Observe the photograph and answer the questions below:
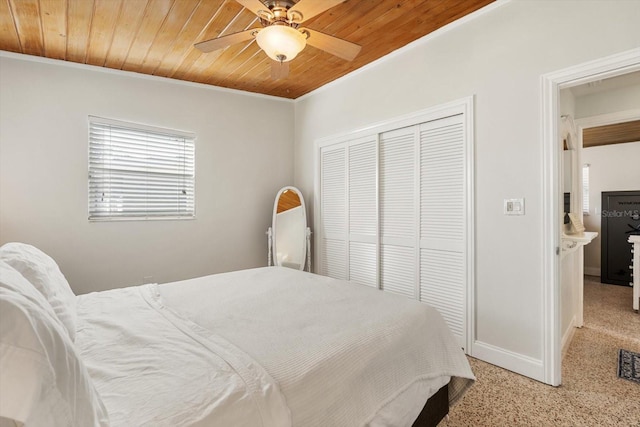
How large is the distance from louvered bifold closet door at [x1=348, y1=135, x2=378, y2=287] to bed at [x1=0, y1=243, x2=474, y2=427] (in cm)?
139

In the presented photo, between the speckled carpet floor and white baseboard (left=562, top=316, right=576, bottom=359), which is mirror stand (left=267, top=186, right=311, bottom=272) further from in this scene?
white baseboard (left=562, top=316, right=576, bottom=359)

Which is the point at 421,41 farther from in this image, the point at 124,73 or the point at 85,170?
the point at 85,170

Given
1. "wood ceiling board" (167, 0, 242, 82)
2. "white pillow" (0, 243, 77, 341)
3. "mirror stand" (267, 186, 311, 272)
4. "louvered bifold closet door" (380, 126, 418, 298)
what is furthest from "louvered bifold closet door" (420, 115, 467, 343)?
"white pillow" (0, 243, 77, 341)

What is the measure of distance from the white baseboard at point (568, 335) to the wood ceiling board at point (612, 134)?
285cm

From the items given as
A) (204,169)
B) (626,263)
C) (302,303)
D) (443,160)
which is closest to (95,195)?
(204,169)

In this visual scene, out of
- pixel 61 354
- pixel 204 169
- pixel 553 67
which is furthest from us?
pixel 204 169

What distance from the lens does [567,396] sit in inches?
80.0

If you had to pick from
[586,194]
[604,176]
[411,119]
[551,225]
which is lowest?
[551,225]

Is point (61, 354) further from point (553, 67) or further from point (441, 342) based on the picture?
point (553, 67)

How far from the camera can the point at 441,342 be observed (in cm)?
162

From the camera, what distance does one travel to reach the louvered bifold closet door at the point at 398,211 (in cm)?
302

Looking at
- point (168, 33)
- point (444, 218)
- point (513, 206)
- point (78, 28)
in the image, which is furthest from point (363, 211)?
point (78, 28)

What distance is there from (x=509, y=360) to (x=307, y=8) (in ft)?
8.86

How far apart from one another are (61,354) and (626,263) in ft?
22.3
